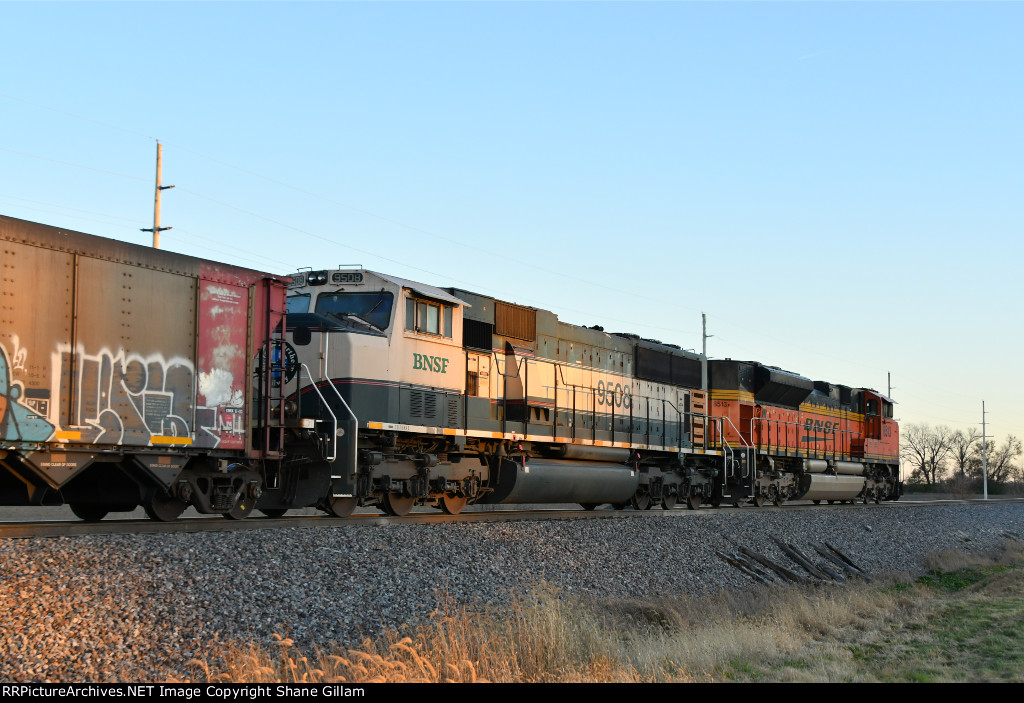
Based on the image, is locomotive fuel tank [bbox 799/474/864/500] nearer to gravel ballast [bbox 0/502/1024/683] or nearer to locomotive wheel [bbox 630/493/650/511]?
locomotive wheel [bbox 630/493/650/511]

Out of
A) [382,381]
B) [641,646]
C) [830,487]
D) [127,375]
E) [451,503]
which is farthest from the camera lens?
[830,487]

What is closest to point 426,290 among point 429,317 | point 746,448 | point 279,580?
point 429,317

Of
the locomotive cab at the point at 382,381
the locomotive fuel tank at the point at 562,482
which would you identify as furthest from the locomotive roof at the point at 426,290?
the locomotive fuel tank at the point at 562,482

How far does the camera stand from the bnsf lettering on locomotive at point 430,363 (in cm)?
1450

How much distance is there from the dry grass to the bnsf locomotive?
3470mm

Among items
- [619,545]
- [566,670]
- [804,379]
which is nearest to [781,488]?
[804,379]

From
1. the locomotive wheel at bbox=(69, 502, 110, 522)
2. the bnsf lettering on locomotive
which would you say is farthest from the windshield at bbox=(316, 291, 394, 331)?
the locomotive wheel at bbox=(69, 502, 110, 522)

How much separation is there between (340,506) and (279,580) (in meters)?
4.65

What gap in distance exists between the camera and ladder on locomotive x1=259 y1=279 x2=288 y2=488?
1177cm

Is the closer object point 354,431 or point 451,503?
point 354,431

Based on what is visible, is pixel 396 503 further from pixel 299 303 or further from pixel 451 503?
pixel 299 303

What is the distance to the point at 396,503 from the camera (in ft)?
46.9

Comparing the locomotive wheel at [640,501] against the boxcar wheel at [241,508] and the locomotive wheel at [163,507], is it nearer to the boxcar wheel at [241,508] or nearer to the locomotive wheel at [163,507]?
the boxcar wheel at [241,508]

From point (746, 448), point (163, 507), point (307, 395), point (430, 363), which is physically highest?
point (430, 363)
